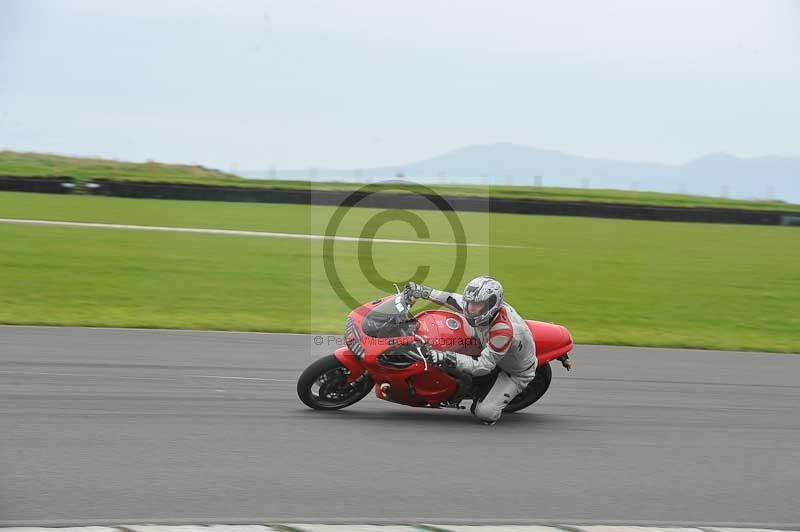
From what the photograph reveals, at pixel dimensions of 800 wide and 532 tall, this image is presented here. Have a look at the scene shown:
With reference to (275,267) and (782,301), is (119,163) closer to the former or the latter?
(275,267)

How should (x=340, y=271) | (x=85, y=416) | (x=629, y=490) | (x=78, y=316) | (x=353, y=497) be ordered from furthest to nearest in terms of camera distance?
(x=340, y=271) → (x=78, y=316) → (x=85, y=416) → (x=629, y=490) → (x=353, y=497)

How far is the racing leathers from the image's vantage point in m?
7.92

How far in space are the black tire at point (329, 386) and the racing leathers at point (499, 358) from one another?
2.93ft

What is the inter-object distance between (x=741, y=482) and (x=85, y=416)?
5417mm

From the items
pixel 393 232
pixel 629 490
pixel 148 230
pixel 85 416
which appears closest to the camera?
pixel 629 490

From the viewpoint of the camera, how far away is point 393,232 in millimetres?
30453

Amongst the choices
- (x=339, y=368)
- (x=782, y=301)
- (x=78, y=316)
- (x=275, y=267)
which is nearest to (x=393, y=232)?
(x=275, y=267)

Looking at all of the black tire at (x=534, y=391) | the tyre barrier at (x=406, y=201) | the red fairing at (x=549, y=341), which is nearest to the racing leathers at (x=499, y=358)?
the red fairing at (x=549, y=341)

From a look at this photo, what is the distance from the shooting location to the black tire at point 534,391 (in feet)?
28.7

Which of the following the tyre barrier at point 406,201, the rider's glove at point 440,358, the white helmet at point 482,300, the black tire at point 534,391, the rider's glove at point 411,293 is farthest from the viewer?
the tyre barrier at point 406,201

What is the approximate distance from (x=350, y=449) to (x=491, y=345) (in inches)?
66.2

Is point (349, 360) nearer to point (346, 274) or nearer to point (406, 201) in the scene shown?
point (346, 274)

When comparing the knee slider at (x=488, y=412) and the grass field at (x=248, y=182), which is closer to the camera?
the knee slider at (x=488, y=412)

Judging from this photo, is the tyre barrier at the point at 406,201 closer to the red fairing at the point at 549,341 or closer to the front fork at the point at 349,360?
the red fairing at the point at 549,341
